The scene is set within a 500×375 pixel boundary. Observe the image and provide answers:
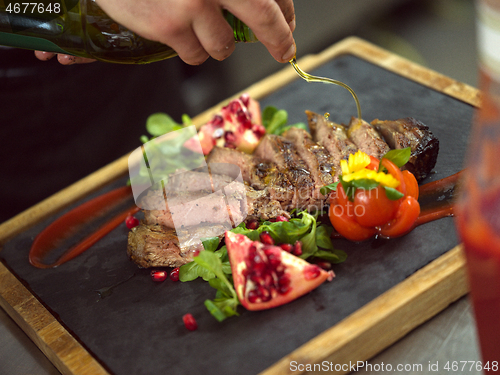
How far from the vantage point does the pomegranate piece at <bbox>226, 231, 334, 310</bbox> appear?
1.93m

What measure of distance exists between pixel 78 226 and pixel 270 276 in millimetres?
1323

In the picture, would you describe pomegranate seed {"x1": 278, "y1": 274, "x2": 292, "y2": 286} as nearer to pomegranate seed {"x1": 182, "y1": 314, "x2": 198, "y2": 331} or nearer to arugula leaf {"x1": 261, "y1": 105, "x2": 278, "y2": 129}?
pomegranate seed {"x1": 182, "y1": 314, "x2": 198, "y2": 331}

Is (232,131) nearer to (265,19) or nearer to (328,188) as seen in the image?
(328,188)

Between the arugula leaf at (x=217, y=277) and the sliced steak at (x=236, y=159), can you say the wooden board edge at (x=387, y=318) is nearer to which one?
the arugula leaf at (x=217, y=277)

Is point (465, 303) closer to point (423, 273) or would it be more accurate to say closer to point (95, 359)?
point (423, 273)

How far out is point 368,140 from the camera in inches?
95.1

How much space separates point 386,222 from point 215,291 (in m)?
0.80

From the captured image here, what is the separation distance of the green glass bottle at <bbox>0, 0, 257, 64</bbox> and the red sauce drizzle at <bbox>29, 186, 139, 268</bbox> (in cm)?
96

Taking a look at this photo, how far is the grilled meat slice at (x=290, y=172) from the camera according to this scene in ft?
7.68

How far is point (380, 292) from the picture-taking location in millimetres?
1959

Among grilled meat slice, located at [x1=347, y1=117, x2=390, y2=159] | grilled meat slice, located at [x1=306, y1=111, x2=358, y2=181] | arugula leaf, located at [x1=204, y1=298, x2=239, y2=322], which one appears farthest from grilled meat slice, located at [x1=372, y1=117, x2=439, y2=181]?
arugula leaf, located at [x1=204, y1=298, x2=239, y2=322]

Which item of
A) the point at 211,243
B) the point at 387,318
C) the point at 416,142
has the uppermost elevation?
the point at 211,243

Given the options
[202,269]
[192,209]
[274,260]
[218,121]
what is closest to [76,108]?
[218,121]

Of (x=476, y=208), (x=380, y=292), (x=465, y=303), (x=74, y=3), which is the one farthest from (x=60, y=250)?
(x=476, y=208)
